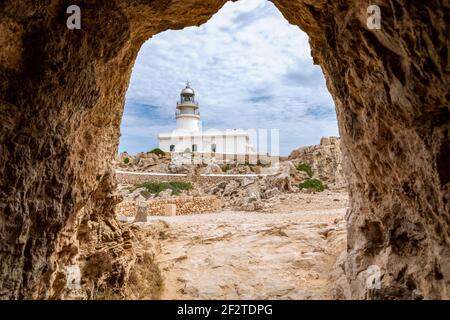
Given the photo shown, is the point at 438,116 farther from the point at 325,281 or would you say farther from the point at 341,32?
the point at 325,281

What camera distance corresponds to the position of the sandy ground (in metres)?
7.82

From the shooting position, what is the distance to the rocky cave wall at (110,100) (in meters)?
3.72

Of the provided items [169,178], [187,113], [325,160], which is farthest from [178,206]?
[187,113]

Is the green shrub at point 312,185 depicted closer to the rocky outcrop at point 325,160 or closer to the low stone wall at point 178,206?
Answer: the rocky outcrop at point 325,160

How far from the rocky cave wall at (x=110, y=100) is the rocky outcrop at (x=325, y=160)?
1000 inches

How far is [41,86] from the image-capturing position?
4379mm

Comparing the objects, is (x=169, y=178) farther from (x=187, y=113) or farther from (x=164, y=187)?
(x=187, y=113)

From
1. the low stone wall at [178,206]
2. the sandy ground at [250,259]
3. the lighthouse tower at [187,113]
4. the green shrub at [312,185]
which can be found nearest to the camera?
the sandy ground at [250,259]

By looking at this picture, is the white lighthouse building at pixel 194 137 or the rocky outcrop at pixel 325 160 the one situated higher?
the white lighthouse building at pixel 194 137

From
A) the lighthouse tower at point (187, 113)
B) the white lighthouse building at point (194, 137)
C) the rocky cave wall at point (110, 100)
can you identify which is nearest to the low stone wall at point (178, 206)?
the rocky cave wall at point (110, 100)

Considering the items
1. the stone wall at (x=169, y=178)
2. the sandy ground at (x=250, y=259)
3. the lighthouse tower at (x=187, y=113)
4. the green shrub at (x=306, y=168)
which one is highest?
the lighthouse tower at (x=187, y=113)

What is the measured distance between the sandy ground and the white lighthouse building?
35.4 metres
